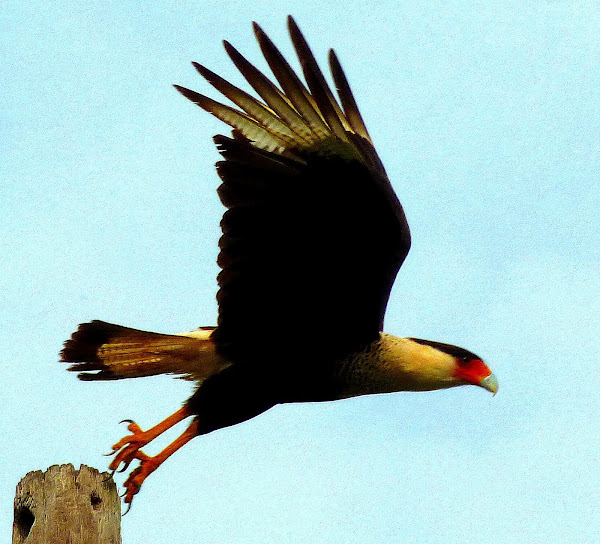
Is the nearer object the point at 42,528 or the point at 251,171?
the point at 42,528

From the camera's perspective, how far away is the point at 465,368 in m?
5.22

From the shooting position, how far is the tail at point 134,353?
4.85m

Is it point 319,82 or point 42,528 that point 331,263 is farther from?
point 42,528

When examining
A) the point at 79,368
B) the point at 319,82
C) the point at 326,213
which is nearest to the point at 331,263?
the point at 326,213

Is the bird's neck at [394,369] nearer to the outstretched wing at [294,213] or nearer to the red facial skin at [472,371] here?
the red facial skin at [472,371]

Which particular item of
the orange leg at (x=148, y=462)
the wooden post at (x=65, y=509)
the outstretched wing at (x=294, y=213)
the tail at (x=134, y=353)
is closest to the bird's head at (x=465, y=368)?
the outstretched wing at (x=294, y=213)

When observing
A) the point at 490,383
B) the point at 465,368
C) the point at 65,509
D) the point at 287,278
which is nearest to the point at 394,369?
the point at 465,368

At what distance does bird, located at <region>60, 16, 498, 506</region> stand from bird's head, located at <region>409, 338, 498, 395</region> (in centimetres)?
3

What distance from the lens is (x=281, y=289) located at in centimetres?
474

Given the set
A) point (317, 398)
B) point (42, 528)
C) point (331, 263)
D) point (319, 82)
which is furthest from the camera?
point (317, 398)

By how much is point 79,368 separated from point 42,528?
5.18ft

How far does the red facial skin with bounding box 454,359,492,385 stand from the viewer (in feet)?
17.1

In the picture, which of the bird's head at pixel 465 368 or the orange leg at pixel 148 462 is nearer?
the orange leg at pixel 148 462

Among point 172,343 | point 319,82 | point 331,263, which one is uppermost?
point 319,82
